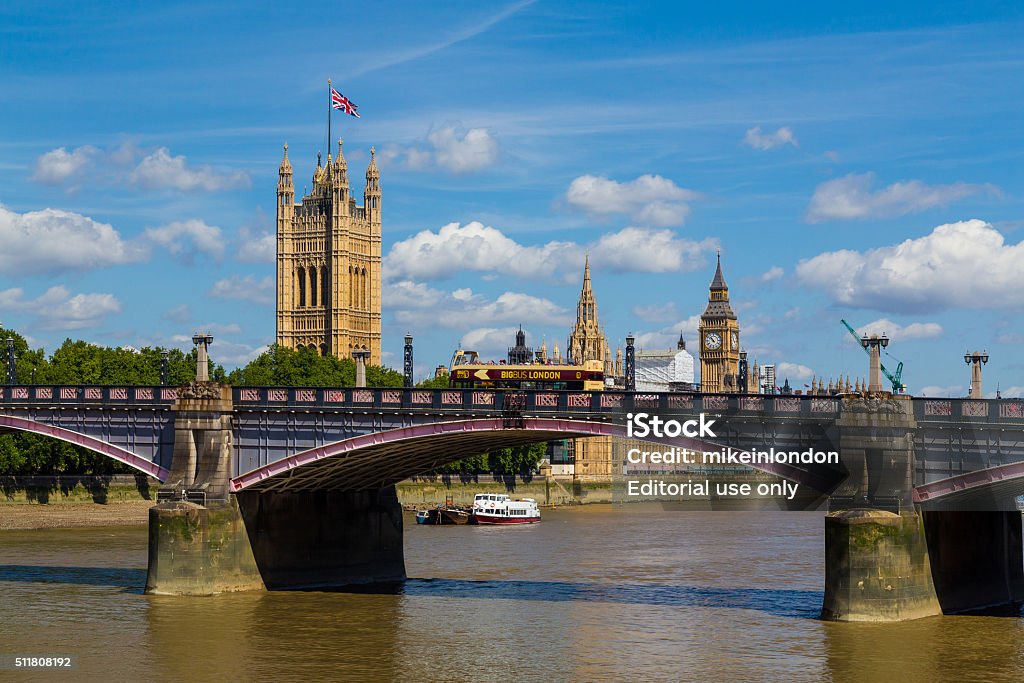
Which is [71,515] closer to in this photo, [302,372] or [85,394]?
[85,394]

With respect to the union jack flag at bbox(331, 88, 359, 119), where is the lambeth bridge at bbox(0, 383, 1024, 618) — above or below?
below

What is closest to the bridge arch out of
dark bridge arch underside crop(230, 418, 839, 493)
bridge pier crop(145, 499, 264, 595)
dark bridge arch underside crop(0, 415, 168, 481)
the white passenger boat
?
dark bridge arch underside crop(230, 418, 839, 493)

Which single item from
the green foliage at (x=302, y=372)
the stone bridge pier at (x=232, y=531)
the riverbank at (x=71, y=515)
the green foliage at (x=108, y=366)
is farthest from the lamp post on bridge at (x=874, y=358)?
the green foliage at (x=302, y=372)

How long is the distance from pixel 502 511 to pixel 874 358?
66.8 metres

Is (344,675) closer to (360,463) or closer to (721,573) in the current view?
(360,463)

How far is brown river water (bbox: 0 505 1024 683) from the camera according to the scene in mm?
48844

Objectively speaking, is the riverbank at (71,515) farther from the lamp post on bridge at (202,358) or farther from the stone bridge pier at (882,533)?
the stone bridge pier at (882,533)

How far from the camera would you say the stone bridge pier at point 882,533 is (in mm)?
54875

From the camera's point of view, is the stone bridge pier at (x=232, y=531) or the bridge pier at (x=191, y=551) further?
the stone bridge pier at (x=232, y=531)

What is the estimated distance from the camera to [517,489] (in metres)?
155

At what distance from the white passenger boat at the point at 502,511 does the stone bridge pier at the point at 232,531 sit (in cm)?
4758

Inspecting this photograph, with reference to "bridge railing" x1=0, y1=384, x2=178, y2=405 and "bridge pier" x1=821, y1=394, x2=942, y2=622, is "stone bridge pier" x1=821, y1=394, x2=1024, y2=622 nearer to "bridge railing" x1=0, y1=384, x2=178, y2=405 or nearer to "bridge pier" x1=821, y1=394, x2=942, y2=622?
"bridge pier" x1=821, y1=394, x2=942, y2=622

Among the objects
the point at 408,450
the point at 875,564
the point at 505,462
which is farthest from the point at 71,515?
the point at 875,564

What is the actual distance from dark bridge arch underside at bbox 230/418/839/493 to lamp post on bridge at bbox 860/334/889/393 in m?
3.58
